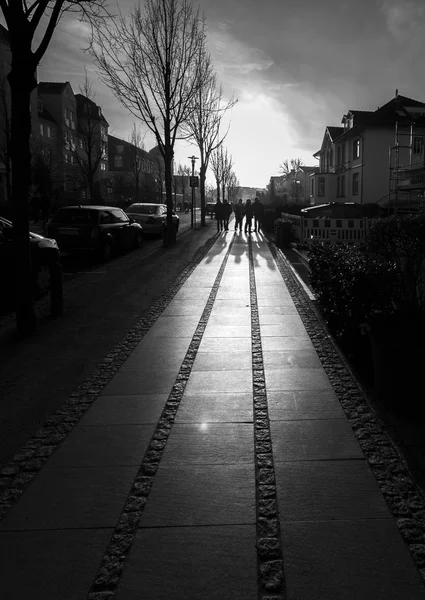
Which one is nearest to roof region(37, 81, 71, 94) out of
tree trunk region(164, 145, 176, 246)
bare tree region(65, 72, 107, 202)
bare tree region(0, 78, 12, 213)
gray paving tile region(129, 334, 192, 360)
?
bare tree region(65, 72, 107, 202)

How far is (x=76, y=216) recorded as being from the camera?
16.8 metres

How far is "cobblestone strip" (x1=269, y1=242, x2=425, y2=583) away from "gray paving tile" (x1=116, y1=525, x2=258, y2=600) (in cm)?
76

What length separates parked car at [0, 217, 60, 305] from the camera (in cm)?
977

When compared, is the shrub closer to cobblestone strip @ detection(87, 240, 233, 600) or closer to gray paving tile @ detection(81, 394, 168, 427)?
cobblestone strip @ detection(87, 240, 233, 600)

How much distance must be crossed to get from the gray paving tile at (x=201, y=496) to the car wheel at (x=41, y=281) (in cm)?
756

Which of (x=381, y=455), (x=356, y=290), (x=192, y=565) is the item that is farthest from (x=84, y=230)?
(x=192, y=565)

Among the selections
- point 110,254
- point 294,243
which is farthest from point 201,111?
point 110,254

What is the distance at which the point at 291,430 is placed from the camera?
14.2 ft

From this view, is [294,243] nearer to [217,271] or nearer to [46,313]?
[217,271]

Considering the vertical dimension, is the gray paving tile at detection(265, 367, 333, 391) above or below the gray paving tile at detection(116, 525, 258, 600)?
above

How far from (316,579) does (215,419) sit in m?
2.08

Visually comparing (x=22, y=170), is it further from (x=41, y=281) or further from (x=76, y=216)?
(x=76, y=216)

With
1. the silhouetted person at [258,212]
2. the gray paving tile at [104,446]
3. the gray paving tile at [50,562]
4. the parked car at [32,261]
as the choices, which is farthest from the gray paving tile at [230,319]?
the silhouetted person at [258,212]

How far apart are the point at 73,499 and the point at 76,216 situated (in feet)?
46.7
